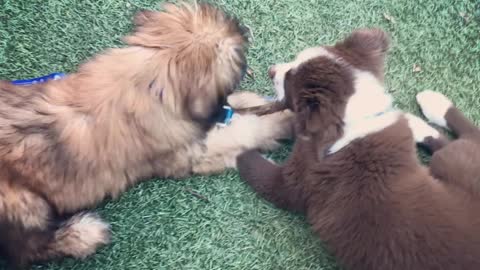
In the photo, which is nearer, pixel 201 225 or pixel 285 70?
pixel 285 70

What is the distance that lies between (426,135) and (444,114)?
0.40ft

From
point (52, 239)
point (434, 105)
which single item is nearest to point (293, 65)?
point (434, 105)

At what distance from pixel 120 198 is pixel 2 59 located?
690 millimetres

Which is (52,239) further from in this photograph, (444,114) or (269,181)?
(444,114)

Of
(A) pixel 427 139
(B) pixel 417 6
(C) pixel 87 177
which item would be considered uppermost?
(B) pixel 417 6

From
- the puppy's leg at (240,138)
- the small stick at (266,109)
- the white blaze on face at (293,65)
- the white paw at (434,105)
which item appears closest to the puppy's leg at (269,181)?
the puppy's leg at (240,138)

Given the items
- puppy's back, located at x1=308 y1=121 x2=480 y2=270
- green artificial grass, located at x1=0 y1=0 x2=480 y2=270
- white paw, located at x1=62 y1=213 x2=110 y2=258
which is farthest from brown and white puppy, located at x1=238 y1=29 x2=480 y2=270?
white paw, located at x1=62 y1=213 x2=110 y2=258

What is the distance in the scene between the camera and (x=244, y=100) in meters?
2.33

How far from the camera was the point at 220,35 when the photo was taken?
6.07 feet

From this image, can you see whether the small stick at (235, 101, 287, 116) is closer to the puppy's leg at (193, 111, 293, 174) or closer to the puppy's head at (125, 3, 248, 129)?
the puppy's leg at (193, 111, 293, 174)

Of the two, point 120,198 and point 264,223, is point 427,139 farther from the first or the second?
point 120,198

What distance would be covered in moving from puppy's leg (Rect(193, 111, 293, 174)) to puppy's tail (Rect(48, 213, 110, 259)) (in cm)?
40

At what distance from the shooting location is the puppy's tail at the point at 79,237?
211 cm

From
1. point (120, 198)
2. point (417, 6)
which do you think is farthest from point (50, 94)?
point (417, 6)
